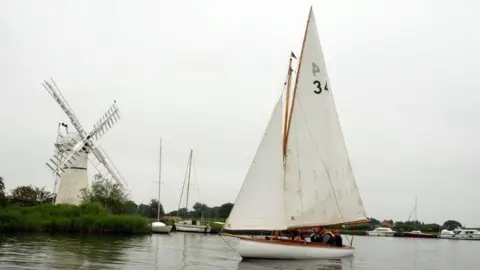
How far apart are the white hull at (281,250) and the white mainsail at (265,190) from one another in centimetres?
117

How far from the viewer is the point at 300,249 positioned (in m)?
37.1

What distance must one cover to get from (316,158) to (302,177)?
202 cm

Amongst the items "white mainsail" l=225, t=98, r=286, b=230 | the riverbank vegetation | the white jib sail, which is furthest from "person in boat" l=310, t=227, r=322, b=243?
the riverbank vegetation

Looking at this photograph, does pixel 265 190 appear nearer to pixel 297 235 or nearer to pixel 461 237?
pixel 297 235

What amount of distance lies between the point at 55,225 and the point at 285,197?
36.5 meters

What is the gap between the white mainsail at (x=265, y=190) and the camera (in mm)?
36188

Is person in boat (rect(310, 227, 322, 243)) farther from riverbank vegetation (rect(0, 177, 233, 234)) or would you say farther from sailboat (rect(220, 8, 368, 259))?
riverbank vegetation (rect(0, 177, 233, 234))

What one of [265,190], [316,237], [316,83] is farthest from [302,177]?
[316,83]

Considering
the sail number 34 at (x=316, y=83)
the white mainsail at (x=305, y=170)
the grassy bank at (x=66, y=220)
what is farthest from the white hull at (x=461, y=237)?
the sail number 34 at (x=316, y=83)

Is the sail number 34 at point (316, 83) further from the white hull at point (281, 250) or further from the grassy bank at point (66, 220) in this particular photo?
the grassy bank at point (66, 220)

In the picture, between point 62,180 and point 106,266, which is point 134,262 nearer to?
point 106,266

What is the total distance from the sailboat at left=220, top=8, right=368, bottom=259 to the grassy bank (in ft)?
109

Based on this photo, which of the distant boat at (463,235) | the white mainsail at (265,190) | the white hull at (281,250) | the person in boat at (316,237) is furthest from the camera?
the distant boat at (463,235)

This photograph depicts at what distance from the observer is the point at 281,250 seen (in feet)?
120
